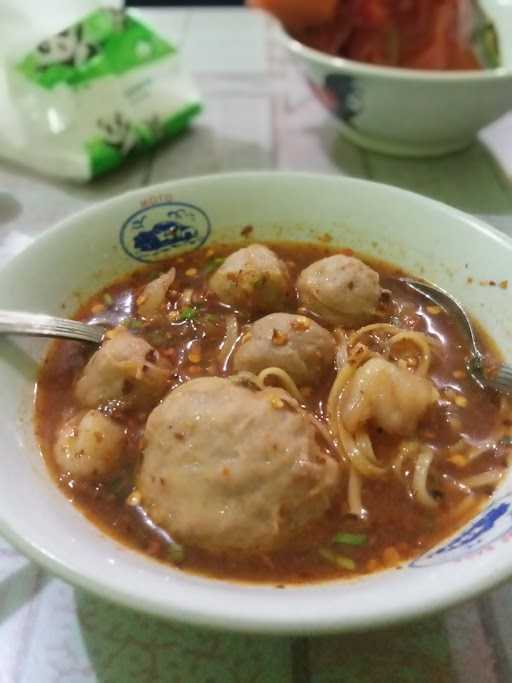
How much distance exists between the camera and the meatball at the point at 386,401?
1.64 meters

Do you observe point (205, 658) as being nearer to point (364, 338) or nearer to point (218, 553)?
point (218, 553)

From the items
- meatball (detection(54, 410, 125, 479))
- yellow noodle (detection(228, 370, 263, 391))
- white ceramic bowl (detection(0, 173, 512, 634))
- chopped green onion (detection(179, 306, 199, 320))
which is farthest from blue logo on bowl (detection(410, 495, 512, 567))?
chopped green onion (detection(179, 306, 199, 320))

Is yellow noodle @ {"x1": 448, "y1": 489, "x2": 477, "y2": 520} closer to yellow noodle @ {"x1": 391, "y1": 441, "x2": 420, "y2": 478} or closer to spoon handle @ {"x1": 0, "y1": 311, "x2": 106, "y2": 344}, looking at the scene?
yellow noodle @ {"x1": 391, "y1": 441, "x2": 420, "y2": 478}

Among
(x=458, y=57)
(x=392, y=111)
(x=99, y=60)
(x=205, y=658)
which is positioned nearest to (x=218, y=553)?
(x=205, y=658)

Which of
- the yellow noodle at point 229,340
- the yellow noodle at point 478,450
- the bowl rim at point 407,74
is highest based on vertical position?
the bowl rim at point 407,74

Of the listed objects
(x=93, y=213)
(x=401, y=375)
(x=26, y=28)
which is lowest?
(x=401, y=375)

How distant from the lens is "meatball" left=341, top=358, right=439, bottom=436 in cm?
164

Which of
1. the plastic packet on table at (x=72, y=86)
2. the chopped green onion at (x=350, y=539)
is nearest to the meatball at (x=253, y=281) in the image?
the chopped green onion at (x=350, y=539)

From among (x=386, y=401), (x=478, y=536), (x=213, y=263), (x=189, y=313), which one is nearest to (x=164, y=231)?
(x=213, y=263)

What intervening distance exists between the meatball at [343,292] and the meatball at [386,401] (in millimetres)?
302

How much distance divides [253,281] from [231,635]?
3.32 ft

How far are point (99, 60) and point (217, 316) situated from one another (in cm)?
165

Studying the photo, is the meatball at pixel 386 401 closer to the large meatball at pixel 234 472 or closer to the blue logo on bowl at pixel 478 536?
the large meatball at pixel 234 472

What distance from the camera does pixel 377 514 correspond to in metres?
1.49
